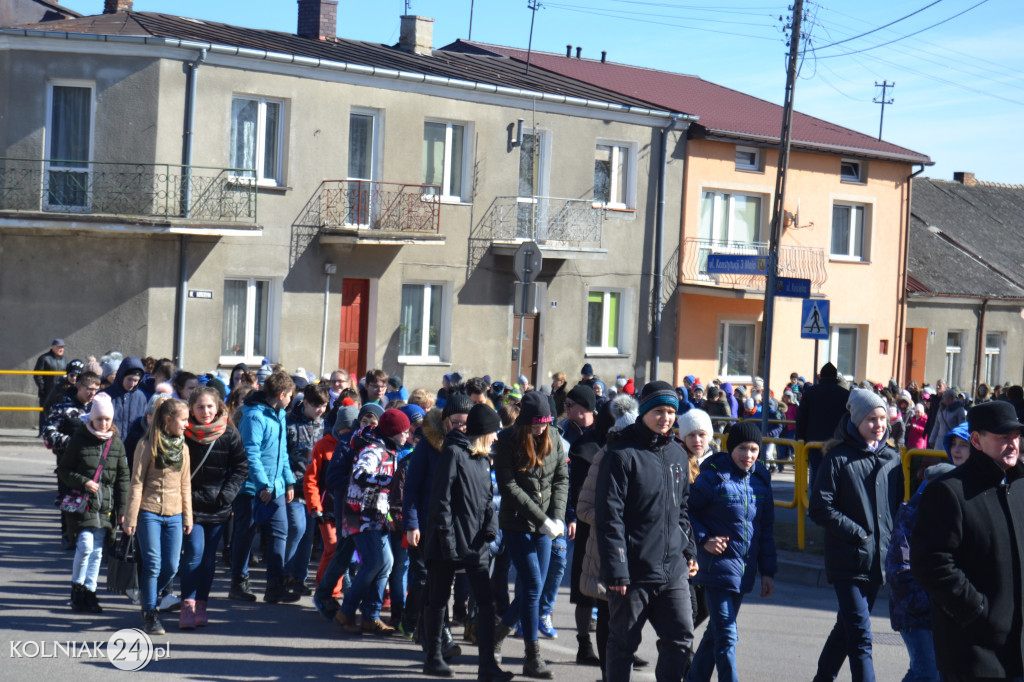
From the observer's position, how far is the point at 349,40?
93.6ft

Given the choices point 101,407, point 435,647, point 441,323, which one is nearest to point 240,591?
point 101,407

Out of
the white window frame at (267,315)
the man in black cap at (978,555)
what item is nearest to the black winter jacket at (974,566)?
the man in black cap at (978,555)

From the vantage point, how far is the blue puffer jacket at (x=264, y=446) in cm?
932

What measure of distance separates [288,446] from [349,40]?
20.1m

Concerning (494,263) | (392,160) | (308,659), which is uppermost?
(392,160)

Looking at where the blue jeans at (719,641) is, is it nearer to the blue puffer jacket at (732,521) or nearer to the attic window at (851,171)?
the blue puffer jacket at (732,521)

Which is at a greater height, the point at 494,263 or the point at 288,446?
the point at 494,263

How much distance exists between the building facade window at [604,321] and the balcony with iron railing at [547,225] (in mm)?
1331

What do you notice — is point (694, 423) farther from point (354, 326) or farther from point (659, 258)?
point (659, 258)

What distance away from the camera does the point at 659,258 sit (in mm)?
29375

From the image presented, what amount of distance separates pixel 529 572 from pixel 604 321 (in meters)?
21.0

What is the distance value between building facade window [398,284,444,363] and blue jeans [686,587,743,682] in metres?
18.6

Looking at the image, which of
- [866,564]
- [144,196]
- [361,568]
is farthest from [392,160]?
[866,564]

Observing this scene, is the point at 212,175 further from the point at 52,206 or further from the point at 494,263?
the point at 494,263
